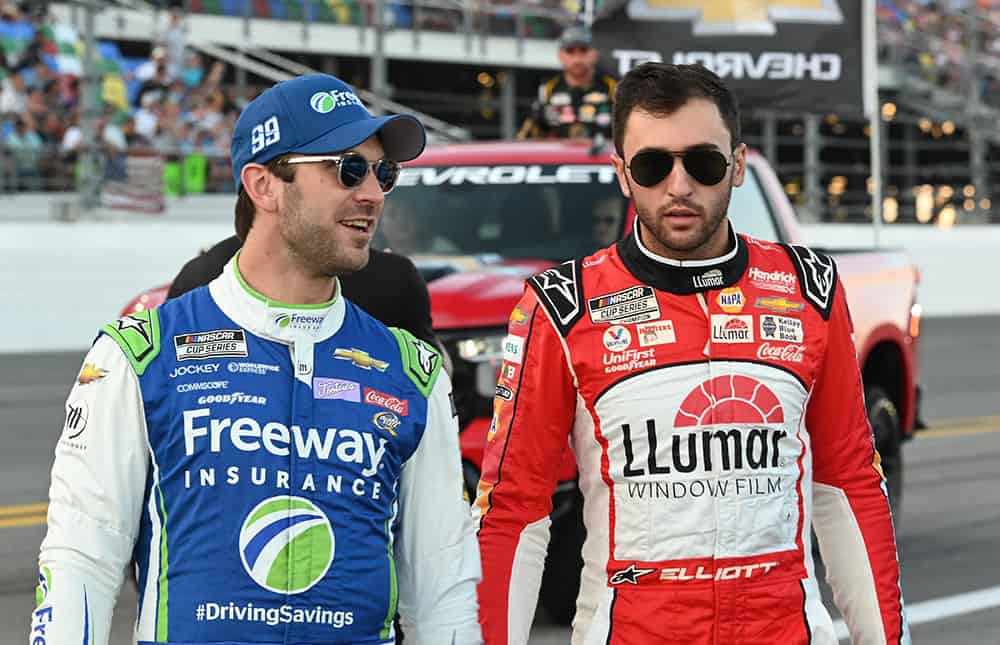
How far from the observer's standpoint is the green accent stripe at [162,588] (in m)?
3.04

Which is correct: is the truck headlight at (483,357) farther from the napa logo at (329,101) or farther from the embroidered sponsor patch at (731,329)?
the napa logo at (329,101)

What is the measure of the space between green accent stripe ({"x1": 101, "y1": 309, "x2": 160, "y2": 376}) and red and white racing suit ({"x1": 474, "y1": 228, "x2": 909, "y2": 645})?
0.84m

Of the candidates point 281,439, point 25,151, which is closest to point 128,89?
point 25,151

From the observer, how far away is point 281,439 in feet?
10.1

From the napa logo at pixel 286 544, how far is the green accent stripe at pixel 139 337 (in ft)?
0.97

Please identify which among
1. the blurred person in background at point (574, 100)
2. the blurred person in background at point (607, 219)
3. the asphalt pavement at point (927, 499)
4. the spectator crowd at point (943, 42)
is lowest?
the asphalt pavement at point (927, 499)

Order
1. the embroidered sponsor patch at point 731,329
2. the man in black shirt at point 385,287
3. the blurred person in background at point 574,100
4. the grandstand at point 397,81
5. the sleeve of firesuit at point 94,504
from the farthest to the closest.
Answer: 1. the grandstand at point 397,81
2. the blurred person in background at point 574,100
3. the man in black shirt at point 385,287
4. the embroidered sponsor patch at point 731,329
5. the sleeve of firesuit at point 94,504

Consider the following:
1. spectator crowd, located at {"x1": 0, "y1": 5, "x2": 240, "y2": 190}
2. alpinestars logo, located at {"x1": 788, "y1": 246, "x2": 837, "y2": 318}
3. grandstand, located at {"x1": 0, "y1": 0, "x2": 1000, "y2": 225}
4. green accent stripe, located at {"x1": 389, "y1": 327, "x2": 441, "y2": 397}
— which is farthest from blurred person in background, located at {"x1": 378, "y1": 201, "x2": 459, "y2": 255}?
spectator crowd, located at {"x1": 0, "y1": 5, "x2": 240, "y2": 190}

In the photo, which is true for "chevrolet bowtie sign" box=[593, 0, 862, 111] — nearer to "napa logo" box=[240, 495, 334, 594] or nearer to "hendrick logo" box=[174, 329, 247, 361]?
"hendrick logo" box=[174, 329, 247, 361]

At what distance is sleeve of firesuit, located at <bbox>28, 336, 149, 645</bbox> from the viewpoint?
2.96m

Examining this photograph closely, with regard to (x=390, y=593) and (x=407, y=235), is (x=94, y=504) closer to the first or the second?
(x=390, y=593)

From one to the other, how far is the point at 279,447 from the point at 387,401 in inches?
8.2

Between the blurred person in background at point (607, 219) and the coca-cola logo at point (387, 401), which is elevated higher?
the blurred person in background at point (607, 219)

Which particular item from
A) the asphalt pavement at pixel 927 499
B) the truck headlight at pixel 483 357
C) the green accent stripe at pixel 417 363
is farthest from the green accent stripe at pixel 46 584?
the truck headlight at pixel 483 357
